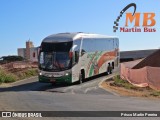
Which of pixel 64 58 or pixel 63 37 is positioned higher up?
pixel 63 37

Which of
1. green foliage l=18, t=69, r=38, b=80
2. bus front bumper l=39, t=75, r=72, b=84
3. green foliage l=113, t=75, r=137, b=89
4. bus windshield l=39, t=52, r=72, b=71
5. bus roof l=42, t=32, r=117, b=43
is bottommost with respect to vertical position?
green foliage l=18, t=69, r=38, b=80

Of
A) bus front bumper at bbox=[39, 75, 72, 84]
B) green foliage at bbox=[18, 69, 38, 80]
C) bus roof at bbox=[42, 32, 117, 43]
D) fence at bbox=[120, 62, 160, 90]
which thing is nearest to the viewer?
bus front bumper at bbox=[39, 75, 72, 84]

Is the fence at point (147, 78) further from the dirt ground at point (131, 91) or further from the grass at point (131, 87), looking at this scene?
the dirt ground at point (131, 91)

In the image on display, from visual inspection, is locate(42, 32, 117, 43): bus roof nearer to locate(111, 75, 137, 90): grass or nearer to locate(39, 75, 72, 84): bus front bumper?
locate(39, 75, 72, 84): bus front bumper

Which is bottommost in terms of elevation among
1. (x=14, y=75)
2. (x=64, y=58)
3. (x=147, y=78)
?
(x=14, y=75)

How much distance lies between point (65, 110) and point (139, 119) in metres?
3.63

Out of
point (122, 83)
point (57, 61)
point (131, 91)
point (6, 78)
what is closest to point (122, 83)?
point (122, 83)

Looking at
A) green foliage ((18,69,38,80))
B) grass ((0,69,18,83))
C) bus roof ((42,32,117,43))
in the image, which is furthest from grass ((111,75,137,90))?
green foliage ((18,69,38,80))

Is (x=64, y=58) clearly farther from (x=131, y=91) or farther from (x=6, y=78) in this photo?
(x=6, y=78)

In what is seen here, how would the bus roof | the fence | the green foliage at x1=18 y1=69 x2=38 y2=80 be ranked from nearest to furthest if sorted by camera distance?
the bus roof
the fence
the green foliage at x1=18 y1=69 x2=38 y2=80

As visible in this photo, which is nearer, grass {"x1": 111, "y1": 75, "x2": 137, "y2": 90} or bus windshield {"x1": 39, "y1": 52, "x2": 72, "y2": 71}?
bus windshield {"x1": 39, "y1": 52, "x2": 72, "y2": 71}

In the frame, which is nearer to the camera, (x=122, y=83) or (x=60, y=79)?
(x=60, y=79)

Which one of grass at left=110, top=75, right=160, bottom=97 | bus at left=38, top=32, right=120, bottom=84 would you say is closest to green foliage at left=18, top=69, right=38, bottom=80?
bus at left=38, top=32, right=120, bottom=84

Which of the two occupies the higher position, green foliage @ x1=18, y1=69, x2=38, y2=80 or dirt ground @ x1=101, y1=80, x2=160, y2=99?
dirt ground @ x1=101, y1=80, x2=160, y2=99
